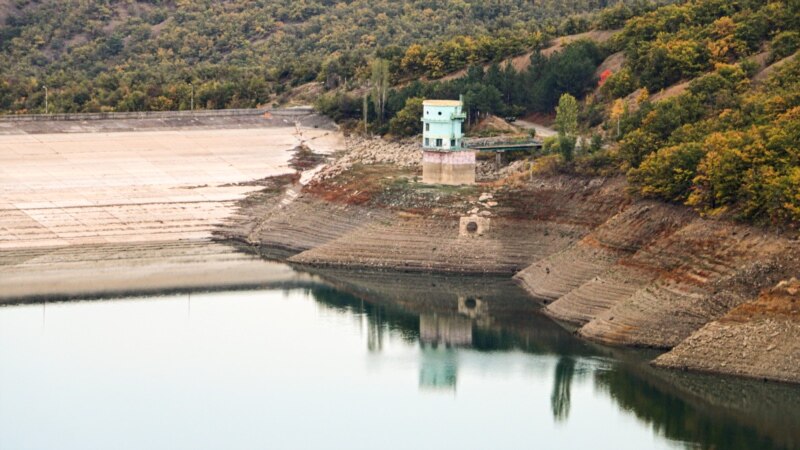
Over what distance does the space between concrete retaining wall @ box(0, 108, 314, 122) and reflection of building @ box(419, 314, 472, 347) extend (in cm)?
4009

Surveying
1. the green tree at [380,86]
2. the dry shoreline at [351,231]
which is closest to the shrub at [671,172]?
the dry shoreline at [351,231]

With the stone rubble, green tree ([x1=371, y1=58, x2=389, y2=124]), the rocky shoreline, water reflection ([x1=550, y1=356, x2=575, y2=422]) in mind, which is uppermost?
green tree ([x1=371, y1=58, x2=389, y2=124])

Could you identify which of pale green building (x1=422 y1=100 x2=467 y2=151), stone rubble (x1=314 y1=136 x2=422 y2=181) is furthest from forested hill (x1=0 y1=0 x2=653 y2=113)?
pale green building (x1=422 y1=100 x2=467 y2=151)

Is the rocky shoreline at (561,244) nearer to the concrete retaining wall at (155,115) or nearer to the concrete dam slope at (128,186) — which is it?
the concrete dam slope at (128,186)

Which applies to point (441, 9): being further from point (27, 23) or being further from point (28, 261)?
point (28, 261)

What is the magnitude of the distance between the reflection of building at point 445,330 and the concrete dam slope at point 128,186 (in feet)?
36.4

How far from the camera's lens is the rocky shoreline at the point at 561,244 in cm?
6788

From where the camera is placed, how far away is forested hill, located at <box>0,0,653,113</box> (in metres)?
125

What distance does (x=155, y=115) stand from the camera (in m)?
114

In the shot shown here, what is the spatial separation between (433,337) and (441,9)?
7973cm

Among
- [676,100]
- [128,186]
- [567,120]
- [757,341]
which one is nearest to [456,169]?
[567,120]

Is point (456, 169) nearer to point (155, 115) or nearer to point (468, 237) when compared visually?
point (468, 237)

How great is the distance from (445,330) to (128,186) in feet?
97.0

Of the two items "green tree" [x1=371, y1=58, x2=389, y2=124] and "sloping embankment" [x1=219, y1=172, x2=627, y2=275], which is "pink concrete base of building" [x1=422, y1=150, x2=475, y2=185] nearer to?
"sloping embankment" [x1=219, y1=172, x2=627, y2=275]
